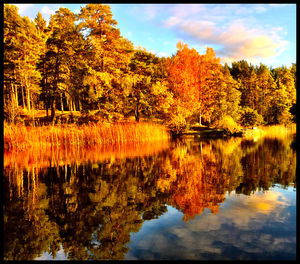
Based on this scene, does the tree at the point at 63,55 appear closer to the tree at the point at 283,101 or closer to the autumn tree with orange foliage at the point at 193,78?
the autumn tree with orange foliage at the point at 193,78

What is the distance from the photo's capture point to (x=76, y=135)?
22.2 meters

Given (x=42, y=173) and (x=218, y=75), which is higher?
(x=218, y=75)

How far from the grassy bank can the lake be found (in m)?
8.29

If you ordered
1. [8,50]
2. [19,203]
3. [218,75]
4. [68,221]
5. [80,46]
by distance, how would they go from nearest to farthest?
[68,221], [19,203], [80,46], [8,50], [218,75]

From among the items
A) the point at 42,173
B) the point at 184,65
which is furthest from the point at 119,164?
the point at 184,65

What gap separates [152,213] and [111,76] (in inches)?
818

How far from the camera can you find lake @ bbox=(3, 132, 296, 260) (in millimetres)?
4809

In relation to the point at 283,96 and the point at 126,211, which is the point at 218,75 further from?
the point at 126,211

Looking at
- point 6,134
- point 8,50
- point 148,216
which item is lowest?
point 148,216

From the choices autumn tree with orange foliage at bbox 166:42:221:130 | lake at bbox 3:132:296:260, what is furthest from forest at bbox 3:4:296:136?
lake at bbox 3:132:296:260

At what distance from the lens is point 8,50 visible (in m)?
33.3

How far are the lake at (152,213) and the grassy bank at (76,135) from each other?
829 centimetres

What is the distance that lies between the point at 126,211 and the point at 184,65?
105 ft

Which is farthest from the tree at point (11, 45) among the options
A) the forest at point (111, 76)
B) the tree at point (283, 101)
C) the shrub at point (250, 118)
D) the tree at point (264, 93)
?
the tree at point (283, 101)
